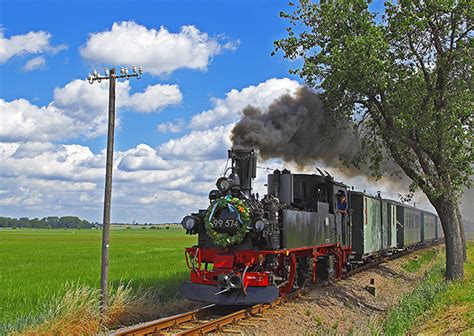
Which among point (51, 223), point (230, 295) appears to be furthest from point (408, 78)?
point (51, 223)

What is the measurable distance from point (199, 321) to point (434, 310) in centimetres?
620

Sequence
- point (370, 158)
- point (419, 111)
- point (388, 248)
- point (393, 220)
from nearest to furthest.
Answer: point (419, 111) → point (370, 158) → point (388, 248) → point (393, 220)

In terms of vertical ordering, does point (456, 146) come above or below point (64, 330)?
above

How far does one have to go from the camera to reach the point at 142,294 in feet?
46.9

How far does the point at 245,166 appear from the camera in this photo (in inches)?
509

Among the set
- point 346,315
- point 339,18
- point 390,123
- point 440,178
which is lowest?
point 346,315

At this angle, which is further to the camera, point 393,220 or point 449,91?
point 393,220

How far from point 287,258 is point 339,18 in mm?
7826

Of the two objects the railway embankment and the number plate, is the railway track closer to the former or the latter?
the railway embankment

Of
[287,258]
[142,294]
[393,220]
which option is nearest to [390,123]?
[287,258]

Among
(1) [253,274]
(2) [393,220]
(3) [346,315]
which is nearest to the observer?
(1) [253,274]

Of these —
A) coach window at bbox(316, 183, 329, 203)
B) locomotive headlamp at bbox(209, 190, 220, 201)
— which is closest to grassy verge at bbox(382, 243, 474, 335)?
coach window at bbox(316, 183, 329, 203)

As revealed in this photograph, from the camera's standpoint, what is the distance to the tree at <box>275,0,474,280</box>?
16.3m

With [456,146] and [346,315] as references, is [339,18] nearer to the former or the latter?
[456,146]
